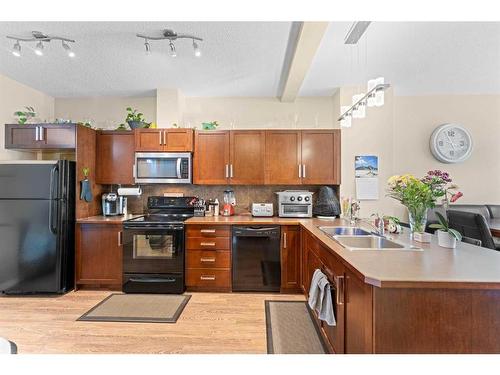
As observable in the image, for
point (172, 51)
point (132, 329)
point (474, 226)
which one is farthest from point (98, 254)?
point (474, 226)

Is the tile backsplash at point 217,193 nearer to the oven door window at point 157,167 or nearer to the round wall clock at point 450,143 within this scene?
the oven door window at point 157,167

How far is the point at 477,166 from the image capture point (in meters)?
3.90

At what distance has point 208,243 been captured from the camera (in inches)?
128

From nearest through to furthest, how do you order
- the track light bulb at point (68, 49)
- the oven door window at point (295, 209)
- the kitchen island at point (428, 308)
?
1. the kitchen island at point (428, 308)
2. the track light bulb at point (68, 49)
3. the oven door window at point (295, 209)

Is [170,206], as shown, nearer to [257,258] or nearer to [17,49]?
[257,258]

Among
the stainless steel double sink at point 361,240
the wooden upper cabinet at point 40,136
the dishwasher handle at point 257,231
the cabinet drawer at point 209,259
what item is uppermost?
the wooden upper cabinet at point 40,136

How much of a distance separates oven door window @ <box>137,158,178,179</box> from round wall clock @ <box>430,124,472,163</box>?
12.3ft

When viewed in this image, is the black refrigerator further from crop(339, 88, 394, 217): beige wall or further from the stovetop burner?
crop(339, 88, 394, 217): beige wall

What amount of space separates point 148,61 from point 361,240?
286 cm

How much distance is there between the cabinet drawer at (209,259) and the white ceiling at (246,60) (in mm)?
2179

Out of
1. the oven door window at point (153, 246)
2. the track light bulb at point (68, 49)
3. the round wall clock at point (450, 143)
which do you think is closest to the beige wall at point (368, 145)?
the round wall clock at point (450, 143)

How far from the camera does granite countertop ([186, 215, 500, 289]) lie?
120 cm

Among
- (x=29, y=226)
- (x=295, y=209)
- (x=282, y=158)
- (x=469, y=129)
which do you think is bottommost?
(x=29, y=226)

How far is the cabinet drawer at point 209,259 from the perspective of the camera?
10.7 ft
